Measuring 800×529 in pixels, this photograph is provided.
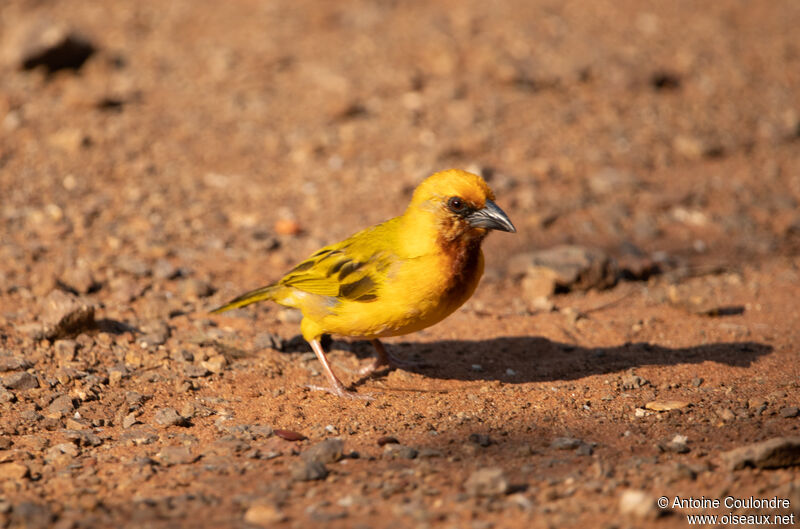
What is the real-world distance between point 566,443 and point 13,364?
3488 millimetres

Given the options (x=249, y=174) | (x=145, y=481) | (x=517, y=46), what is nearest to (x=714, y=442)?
(x=145, y=481)

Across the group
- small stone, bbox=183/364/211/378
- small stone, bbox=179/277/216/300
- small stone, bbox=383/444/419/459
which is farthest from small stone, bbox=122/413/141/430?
small stone, bbox=179/277/216/300

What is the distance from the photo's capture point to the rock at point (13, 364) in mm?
5332

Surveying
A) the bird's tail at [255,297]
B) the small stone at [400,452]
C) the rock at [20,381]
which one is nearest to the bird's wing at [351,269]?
the bird's tail at [255,297]

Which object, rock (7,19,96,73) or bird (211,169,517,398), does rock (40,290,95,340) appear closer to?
bird (211,169,517,398)

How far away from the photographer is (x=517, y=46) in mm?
11102

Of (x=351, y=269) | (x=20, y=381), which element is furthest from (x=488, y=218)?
(x=20, y=381)

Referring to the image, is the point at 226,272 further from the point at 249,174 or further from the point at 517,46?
the point at 517,46

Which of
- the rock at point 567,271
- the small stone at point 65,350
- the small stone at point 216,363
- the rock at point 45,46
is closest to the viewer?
the small stone at point 65,350

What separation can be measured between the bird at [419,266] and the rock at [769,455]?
1818 millimetres

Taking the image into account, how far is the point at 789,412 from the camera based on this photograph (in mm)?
4762

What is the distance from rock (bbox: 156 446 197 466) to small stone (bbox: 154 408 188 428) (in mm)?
372

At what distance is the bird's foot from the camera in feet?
17.9

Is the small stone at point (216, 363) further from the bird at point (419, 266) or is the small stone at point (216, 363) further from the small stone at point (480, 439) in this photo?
the small stone at point (480, 439)
